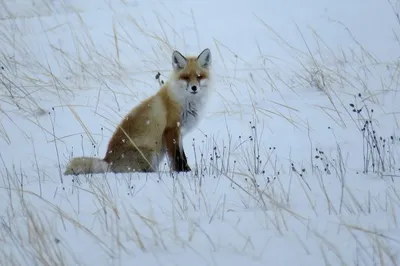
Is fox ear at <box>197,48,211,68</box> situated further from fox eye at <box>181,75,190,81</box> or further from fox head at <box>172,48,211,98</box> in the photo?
fox eye at <box>181,75,190,81</box>

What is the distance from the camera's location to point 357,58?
752cm

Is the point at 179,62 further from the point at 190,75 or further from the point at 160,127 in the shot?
the point at 160,127

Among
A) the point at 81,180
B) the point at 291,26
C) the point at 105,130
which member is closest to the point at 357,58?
the point at 291,26

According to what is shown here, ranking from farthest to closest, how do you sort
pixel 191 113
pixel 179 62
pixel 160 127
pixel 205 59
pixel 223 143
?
pixel 205 59 → pixel 179 62 → pixel 191 113 → pixel 160 127 → pixel 223 143

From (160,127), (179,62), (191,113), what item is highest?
(179,62)

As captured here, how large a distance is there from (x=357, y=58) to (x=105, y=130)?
396 centimetres

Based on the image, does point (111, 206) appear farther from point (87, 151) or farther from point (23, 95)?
point (23, 95)

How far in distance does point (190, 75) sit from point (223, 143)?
3.95 ft

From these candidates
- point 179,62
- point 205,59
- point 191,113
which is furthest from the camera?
point 205,59

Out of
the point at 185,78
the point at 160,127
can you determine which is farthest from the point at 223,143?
the point at 185,78

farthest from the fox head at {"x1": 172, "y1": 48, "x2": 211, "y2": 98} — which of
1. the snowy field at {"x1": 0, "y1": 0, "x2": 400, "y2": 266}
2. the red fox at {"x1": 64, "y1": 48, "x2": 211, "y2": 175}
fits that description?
the snowy field at {"x1": 0, "y1": 0, "x2": 400, "y2": 266}

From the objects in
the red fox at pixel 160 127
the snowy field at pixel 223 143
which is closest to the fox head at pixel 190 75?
the red fox at pixel 160 127

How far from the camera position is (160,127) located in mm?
5070

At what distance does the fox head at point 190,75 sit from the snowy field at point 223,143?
72 cm
